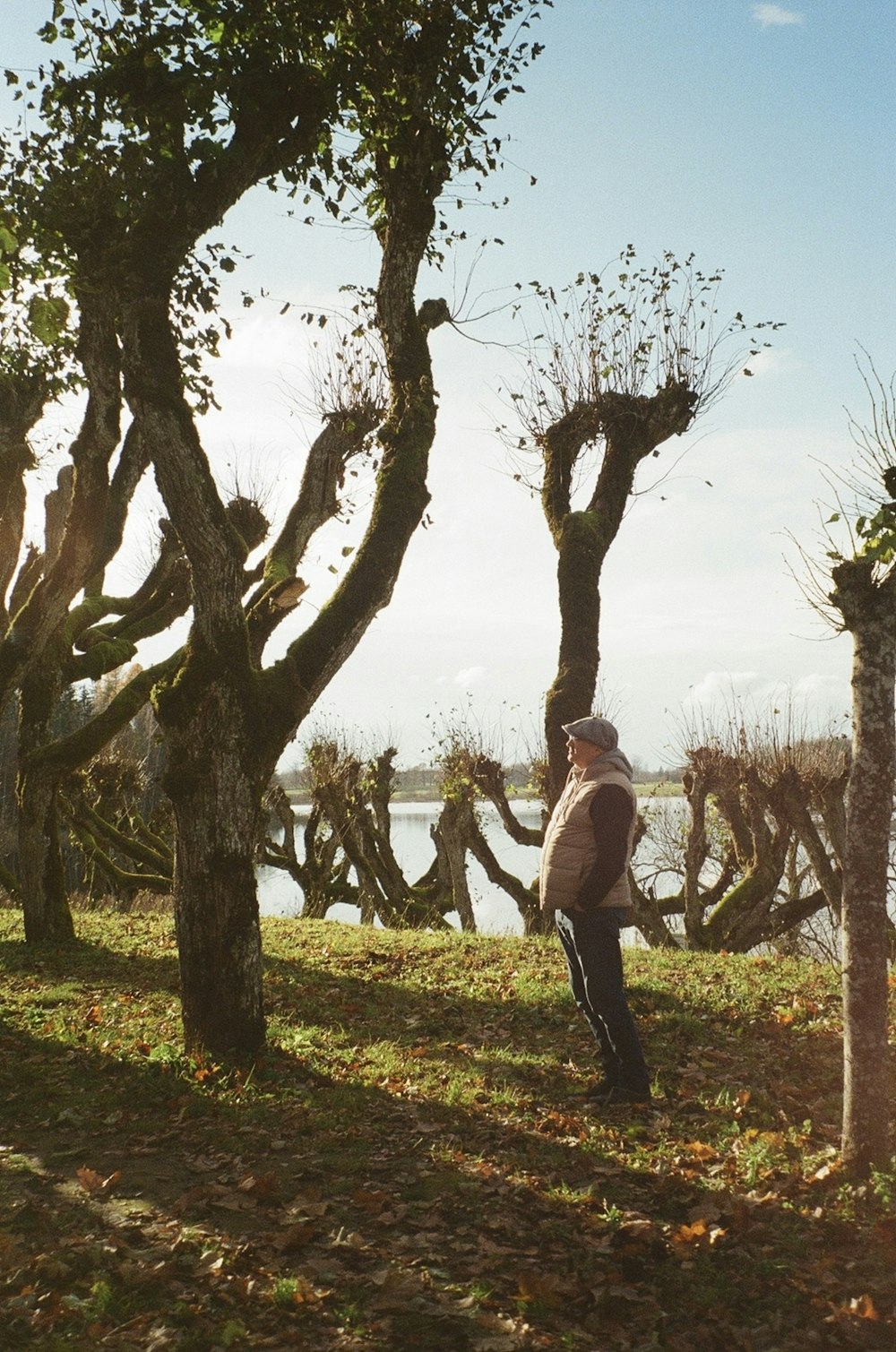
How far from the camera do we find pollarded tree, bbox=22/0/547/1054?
24.1ft

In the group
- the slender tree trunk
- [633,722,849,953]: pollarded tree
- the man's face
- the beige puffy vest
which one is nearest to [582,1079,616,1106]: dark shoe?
the beige puffy vest

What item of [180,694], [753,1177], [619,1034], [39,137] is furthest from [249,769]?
[39,137]

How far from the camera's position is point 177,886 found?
7.43 meters

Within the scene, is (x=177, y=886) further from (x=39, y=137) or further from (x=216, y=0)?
(x=39, y=137)

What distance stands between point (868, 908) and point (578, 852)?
1.96 m

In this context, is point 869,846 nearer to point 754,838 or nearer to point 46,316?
point 46,316

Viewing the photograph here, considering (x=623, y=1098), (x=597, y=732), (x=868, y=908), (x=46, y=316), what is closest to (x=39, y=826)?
(x=46, y=316)

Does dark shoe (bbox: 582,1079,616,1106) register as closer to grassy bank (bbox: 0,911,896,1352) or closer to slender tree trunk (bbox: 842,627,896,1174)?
grassy bank (bbox: 0,911,896,1352)

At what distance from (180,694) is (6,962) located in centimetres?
660

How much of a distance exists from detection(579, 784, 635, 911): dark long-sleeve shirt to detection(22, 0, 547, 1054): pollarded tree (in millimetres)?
2837

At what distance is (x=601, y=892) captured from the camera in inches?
246

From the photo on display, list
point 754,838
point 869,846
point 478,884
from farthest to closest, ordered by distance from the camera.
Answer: point 478,884, point 754,838, point 869,846

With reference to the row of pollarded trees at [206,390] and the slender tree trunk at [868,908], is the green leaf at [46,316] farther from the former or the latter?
the slender tree trunk at [868,908]

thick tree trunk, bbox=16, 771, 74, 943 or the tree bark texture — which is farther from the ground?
the tree bark texture
